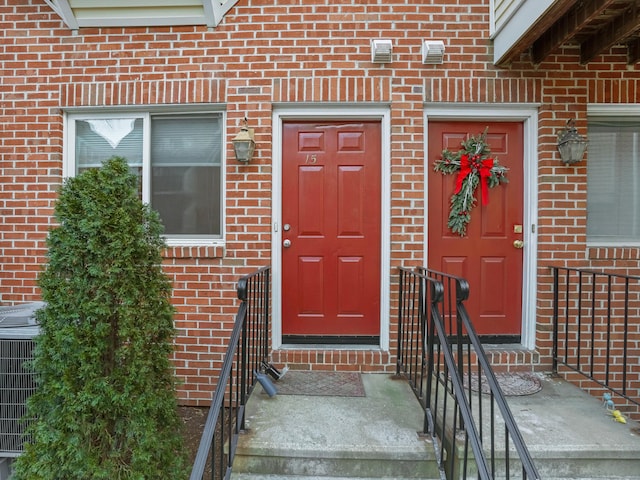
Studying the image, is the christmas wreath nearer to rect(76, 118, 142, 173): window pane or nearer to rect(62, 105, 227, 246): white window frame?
rect(62, 105, 227, 246): white window frame

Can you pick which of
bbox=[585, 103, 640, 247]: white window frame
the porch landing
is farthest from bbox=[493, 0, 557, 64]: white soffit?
the porch landing

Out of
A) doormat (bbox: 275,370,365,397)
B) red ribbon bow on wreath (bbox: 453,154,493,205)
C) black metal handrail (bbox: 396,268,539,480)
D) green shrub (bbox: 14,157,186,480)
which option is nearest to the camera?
black metal handrail (bbox: 396,268,539,480)

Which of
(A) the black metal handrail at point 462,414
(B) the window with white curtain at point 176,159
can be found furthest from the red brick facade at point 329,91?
(A) the black metal handrail at point 462,414

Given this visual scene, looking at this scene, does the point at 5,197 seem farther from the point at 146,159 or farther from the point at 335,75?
the point at 335,75

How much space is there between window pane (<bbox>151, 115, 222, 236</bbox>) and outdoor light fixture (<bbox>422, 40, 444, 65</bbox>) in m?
1.87

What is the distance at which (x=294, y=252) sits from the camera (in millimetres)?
3455

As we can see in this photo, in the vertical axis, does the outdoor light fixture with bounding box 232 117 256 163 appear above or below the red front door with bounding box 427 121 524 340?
above

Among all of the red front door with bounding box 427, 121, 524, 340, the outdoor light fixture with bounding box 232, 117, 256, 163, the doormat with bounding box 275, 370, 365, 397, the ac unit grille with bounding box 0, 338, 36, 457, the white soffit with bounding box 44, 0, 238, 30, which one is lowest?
the doormat with bounding box 275, 370, 365, 397

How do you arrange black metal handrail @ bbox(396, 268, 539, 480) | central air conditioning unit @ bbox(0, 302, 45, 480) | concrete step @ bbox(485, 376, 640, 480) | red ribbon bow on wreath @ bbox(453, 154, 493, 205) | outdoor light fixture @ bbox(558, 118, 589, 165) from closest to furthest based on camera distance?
black metal handrail @ bbox(396, 268, 539, 480)
concrete step @ bbox(485, 376, 640, 480)
central air conditioning unit @ bbox(0, 302, 45, 480)
outdoor light fixture @ bbox(558, 118, 589, 165)
red ribbon bow on wreath @ bbox(453, 154, 493, 205)

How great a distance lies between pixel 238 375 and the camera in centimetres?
234

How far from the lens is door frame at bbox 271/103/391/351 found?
11.1 feet

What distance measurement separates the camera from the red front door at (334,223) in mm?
3451

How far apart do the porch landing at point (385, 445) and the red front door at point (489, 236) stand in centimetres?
102

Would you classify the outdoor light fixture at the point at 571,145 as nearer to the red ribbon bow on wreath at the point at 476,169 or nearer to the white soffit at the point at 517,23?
the red ribbon bow on wreath at the point at 476,169
